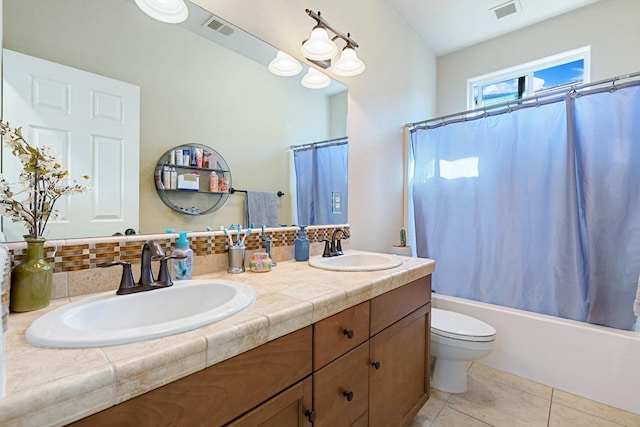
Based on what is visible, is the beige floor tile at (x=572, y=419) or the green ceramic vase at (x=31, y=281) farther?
the beige floor tile at (x=572, y=419)

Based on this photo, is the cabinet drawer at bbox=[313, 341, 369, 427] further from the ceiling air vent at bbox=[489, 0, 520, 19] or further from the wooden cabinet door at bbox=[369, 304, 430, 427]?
the ceiling air vent at bbox=[489, 0, 520, 19]

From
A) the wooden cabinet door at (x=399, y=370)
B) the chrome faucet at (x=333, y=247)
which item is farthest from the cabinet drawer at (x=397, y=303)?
the chrome faucet at (x=333, y=247)

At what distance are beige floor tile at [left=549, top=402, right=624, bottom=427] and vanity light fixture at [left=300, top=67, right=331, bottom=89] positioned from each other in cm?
219

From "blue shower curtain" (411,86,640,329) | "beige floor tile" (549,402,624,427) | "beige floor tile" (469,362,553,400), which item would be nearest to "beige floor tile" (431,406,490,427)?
"beige floor tile" (549,402,624,427)

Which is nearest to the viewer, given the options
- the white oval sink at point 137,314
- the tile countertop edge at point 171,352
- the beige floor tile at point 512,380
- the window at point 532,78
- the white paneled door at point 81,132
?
the tile countertop edge at point 171,352

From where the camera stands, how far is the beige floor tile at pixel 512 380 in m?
1.75

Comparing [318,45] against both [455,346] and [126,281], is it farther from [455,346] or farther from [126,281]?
[455,346]

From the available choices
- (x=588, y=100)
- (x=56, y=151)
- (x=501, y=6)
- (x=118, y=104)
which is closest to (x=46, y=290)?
Result: (x=56, y=151)

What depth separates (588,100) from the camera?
68.4 inches

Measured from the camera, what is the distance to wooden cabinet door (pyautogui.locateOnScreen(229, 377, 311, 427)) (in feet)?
2.20

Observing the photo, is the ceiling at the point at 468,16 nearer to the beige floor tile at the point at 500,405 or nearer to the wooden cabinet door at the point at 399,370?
the wooden cabinet door at the point at 399,370

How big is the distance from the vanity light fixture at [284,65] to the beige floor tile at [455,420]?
1.97 metres

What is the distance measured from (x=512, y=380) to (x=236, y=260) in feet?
6.32

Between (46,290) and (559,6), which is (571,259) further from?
(46,290)
